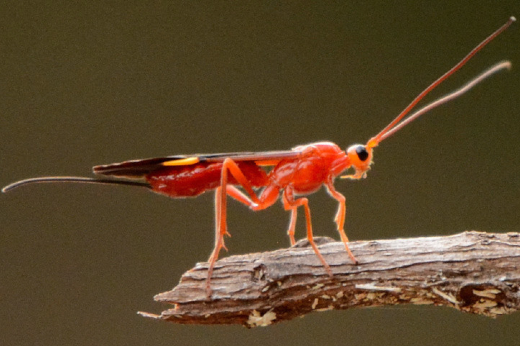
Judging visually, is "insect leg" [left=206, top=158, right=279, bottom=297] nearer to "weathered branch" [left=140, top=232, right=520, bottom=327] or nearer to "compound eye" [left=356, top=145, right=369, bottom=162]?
"weathered branch" [left=140, top=232, right=520, bottom=327]

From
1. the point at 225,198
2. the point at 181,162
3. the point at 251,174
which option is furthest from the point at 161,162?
the point at 251,174

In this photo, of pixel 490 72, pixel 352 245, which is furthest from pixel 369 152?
pixel 490 72

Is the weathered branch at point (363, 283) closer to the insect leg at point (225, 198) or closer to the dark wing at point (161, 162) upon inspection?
the insect leg at point (225, 198)

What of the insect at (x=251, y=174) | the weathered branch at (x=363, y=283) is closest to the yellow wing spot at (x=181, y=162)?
the insect at (x=251, y=174)

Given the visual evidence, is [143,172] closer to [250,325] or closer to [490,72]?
[250,325]

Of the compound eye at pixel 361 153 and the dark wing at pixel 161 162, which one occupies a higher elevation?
the compound eye at pixel 361 153

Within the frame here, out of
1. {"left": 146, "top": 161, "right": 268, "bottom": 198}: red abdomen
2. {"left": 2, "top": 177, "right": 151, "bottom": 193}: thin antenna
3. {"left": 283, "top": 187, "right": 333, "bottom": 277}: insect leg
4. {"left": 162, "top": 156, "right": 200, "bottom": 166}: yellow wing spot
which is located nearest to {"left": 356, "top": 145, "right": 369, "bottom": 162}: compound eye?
{"left": 283, "top": 187, "right": 333, "bottom": 277}: insect leg
